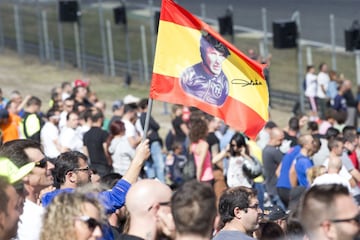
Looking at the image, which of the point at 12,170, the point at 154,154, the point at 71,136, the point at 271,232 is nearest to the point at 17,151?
the point at 12,170

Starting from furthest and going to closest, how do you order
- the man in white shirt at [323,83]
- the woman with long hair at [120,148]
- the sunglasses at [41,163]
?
1. the man in white shirt at [323,83]
2. the woman with long hair at [120,148]
3. the sunglasses at [41,163]

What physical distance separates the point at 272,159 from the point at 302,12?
17.6 metres

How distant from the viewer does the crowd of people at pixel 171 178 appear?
18.9 feet

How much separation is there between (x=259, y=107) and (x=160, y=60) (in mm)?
1141

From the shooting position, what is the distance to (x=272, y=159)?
14820 millimetres

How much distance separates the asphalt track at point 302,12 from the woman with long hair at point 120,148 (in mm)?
14456

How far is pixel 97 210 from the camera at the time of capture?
574 cm

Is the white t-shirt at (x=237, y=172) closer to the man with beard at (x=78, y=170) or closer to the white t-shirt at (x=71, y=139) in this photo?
the white t-shirt at (x=71, y=139)

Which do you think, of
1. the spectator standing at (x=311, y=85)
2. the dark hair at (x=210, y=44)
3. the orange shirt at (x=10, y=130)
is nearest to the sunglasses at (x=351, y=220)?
the dark hair at (x=210, y=44)

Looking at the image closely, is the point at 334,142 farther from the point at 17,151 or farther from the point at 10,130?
the point at 17,151

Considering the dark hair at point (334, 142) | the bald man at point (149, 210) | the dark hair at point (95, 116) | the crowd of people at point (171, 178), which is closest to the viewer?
the crowd of people at point (171, 178)

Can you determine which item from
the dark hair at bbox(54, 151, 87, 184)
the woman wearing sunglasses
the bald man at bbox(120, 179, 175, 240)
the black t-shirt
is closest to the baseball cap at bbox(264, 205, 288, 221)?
the dark hair at bbox(54, 151, 87, 184)

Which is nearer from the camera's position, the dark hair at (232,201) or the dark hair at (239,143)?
the dark hair at (232,201)

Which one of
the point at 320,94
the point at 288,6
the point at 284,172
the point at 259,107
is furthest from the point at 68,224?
the point at 288,6
